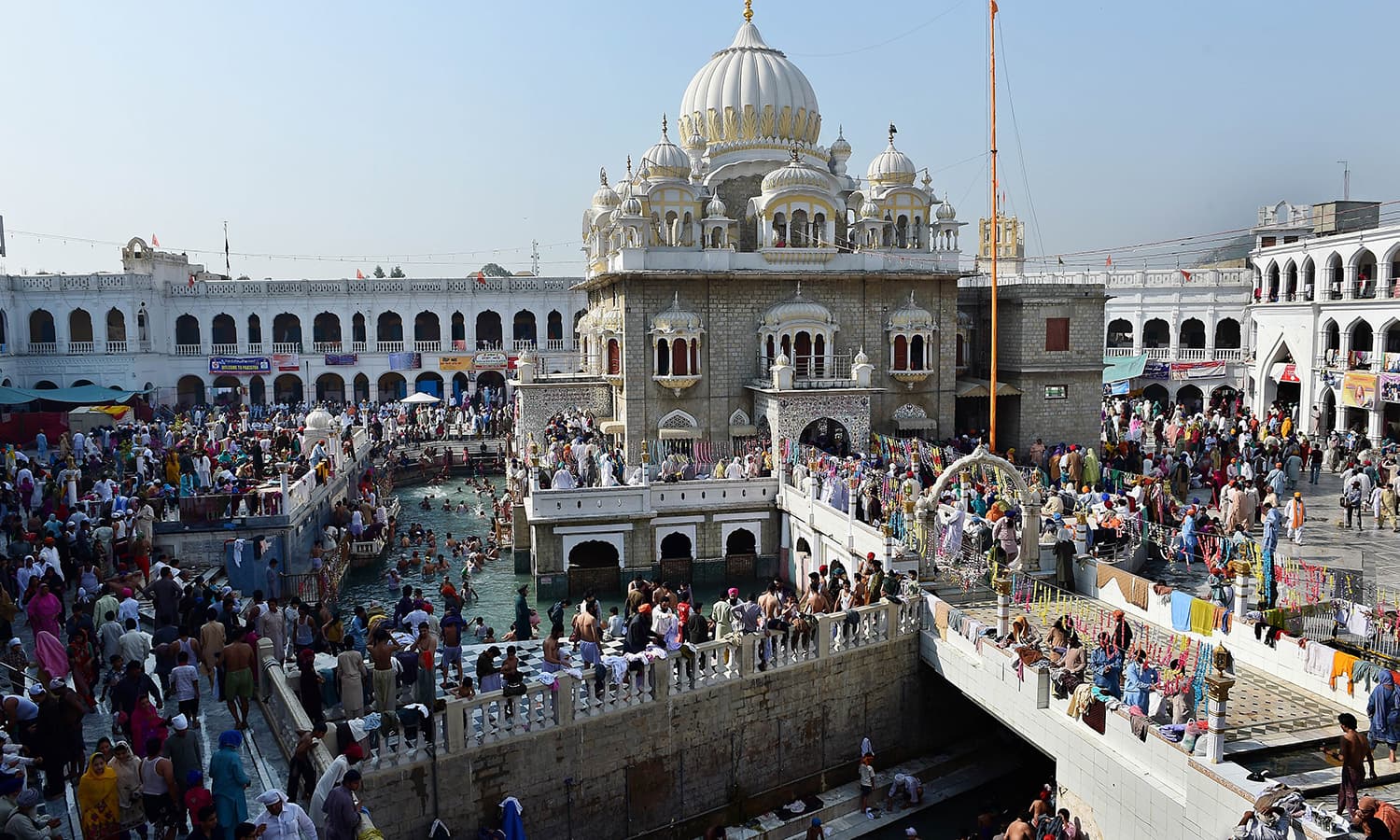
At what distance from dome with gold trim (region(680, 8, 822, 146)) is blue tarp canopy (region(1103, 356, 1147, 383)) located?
17379 millimetres

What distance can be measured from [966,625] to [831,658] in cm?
206

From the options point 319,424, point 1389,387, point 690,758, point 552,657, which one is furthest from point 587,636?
point 1389,387

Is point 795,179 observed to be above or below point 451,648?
above

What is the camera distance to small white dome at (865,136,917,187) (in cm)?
3012

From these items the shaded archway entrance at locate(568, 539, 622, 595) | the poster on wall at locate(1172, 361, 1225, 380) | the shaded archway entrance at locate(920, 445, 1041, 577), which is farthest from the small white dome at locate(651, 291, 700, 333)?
the poster on wall at locate(1172, 361, 1225, 380)

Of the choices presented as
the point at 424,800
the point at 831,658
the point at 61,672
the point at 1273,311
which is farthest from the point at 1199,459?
the point at 61,672

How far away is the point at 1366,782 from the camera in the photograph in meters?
10.6

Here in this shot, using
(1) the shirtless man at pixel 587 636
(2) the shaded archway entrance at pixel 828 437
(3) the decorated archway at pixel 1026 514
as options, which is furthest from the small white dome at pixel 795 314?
(1) the shirtless man at pixel 587 636

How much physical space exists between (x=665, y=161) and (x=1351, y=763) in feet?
77.0

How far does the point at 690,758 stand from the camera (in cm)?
1395

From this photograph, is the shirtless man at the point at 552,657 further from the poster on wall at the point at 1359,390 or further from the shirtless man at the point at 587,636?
the poster on wall at the point at 1359,390

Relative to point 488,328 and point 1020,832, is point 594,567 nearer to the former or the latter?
point 1020,832

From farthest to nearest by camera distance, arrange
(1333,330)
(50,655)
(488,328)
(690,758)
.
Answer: (488,328)
(1333,330)
(690,758)
(50,655)

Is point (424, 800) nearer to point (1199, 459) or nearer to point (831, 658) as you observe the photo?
point (831, 658)
